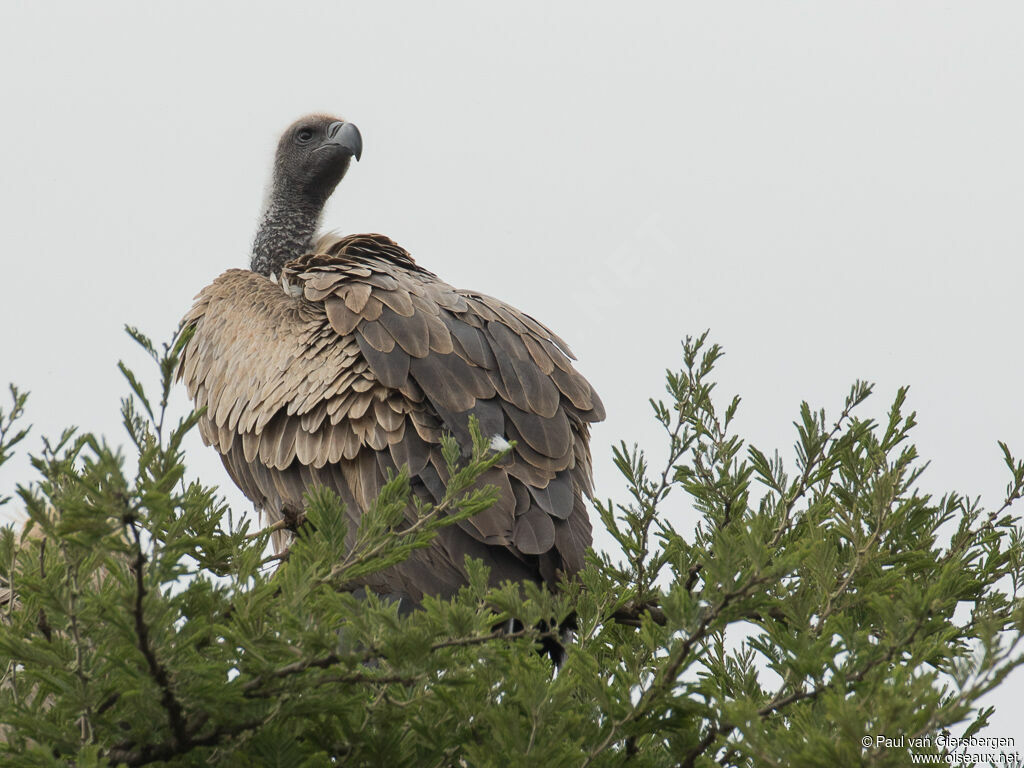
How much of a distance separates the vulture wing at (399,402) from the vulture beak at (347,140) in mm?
1690

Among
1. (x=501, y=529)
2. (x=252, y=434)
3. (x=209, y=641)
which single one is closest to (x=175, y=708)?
(x=209, y=641)

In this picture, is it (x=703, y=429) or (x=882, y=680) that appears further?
(x=703, y=429)

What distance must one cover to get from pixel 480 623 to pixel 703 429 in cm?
151

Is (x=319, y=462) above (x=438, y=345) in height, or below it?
below

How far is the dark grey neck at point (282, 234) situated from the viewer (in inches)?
281

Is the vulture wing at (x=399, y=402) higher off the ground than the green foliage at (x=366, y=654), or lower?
higher

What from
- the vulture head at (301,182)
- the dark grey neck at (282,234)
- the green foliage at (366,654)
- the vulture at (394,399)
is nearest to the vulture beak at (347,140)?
the vulture head at (301,182)

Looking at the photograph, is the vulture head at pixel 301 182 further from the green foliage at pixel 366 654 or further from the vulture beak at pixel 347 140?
the green foliage at pixel 366 654

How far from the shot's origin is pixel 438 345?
4.88 meters

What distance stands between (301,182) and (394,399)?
3.10m

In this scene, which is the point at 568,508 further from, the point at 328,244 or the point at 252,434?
the point at 328,244

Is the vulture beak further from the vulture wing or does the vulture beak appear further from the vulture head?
the vulture wing

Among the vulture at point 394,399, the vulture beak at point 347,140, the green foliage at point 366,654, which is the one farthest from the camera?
the vulture beak at point 347,140

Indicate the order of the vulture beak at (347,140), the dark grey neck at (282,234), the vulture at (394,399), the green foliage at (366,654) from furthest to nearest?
the vulture beak at (347,140), the dark grey neck at (282,234), the vulture at (394,399), the green foliage at (366,654)
